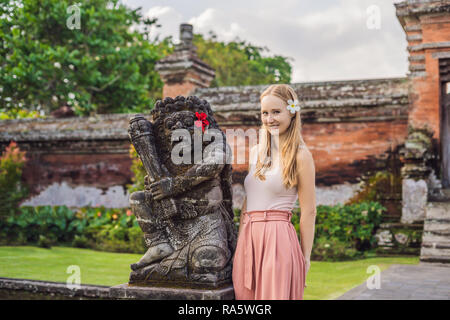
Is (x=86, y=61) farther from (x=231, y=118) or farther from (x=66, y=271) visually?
(x=66, y=271)

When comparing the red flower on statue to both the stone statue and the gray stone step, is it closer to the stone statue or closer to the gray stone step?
the stone statue

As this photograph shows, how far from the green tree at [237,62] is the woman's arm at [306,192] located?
1009 inches

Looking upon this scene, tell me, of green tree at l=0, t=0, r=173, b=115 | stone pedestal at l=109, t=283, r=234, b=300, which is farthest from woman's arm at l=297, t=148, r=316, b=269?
green tree at l=0, t=0, r=173, b=115

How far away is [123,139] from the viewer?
12.7 metres

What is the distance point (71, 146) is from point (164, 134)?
375 inches

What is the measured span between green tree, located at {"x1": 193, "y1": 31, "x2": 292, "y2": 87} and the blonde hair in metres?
25.4

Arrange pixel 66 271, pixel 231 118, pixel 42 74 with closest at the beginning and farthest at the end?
pixel 66 271 < pixel 231 118 < pixel 42 74

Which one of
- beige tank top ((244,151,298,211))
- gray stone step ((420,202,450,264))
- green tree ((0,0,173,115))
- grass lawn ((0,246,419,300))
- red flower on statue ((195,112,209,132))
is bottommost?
grass lawn ((0,246,419,300))

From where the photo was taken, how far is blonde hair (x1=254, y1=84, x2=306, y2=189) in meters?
3.38

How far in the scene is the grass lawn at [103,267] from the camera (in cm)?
673

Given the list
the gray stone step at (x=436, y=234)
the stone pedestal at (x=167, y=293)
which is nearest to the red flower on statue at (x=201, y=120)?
the stone pedestal at (x=167, y=293)

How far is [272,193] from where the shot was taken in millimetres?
3434

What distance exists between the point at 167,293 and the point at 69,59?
54.8ft
